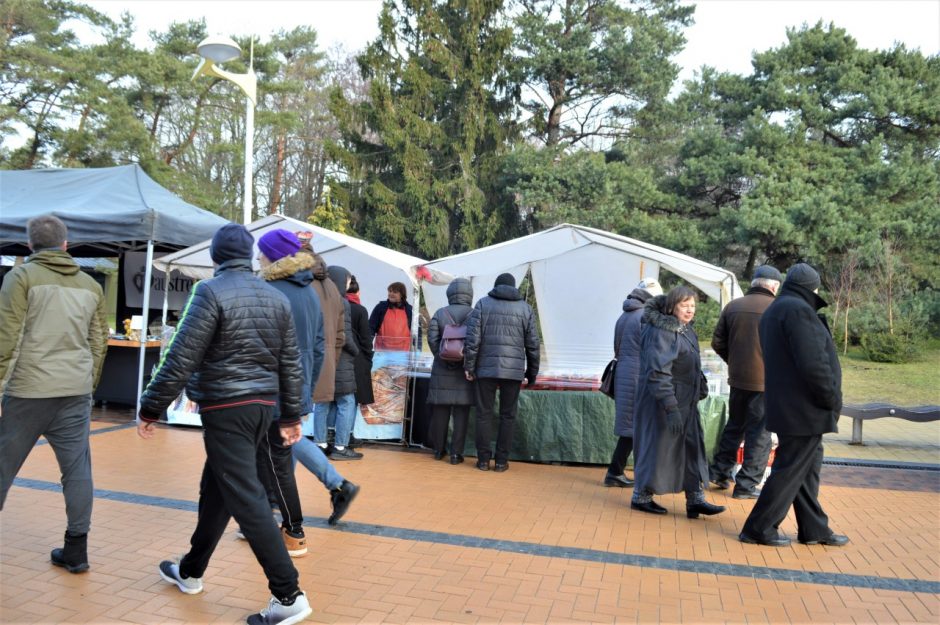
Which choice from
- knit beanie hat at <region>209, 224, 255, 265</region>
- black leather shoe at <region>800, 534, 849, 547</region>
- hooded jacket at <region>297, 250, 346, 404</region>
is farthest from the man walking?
black leather shoe at <region>800, 534, 849, 547</region>

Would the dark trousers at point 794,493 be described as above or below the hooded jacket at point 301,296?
below

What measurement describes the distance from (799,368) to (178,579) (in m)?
3.72

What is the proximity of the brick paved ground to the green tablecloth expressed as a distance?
0.51m

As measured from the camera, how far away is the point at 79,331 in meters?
4.01

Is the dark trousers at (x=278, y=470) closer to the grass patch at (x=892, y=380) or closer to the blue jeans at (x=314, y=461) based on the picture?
the blue jeans at (x=314, y=461)

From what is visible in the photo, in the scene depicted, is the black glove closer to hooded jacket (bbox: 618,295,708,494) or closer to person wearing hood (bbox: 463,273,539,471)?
hooded jacket (bbox: 618,295,708,494)

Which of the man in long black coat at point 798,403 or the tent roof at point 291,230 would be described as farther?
the tent roof at point 291,230

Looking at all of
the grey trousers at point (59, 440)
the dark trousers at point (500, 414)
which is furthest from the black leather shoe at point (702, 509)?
the grey trousers at point (59, 440)

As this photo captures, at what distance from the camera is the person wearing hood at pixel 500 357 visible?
6816 mm

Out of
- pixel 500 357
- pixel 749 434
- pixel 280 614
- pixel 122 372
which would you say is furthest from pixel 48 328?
pixel 122 372

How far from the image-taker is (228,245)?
337 cm

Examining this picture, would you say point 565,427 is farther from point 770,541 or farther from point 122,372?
point 122,372

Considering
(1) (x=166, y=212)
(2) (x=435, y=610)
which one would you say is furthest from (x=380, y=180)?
(2) (x=435, y=610)

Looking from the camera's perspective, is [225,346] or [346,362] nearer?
[225,346]
